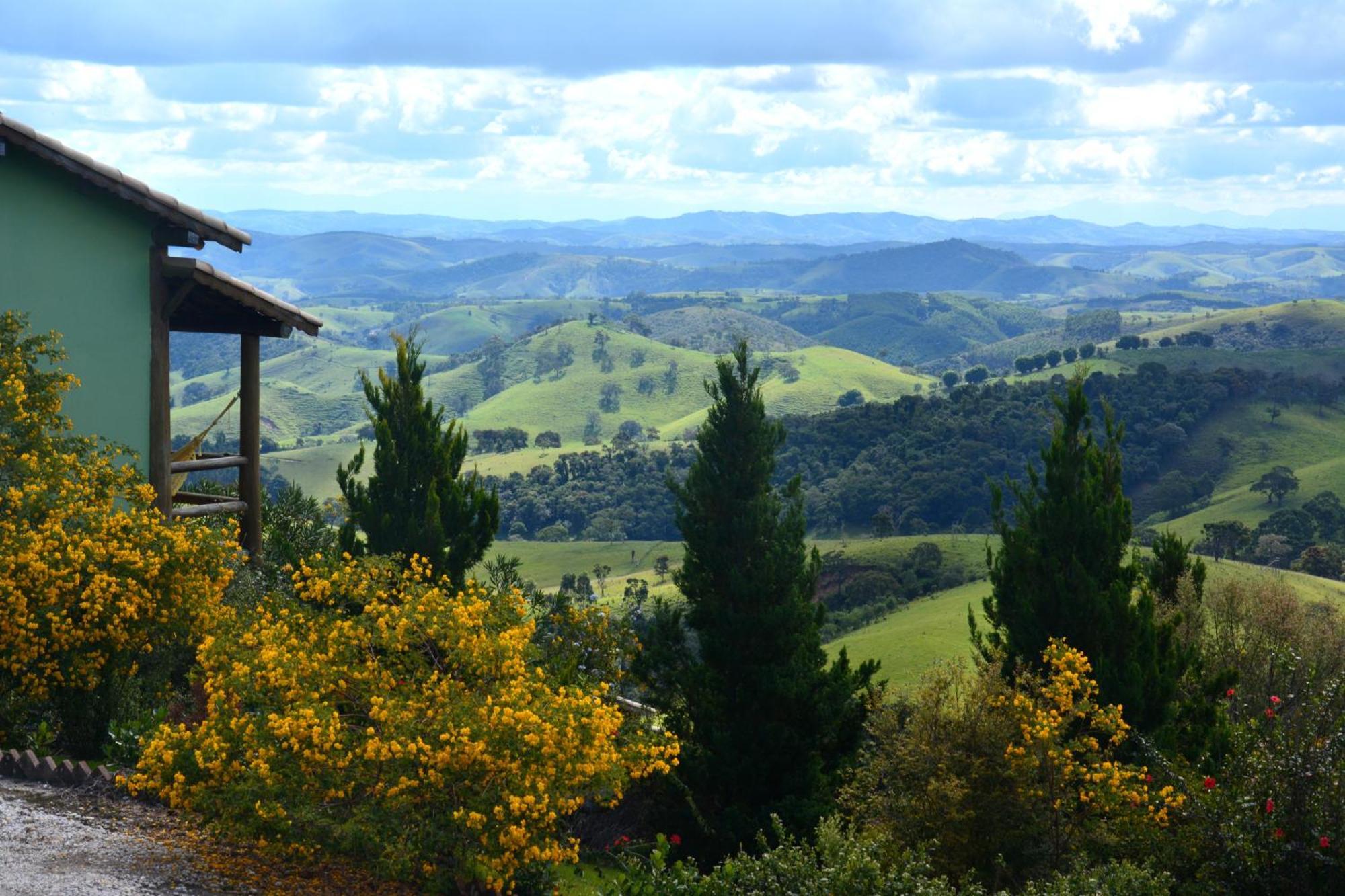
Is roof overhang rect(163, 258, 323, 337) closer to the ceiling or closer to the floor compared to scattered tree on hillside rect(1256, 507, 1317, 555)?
closer to the ceiling

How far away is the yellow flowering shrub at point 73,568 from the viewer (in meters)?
14.5

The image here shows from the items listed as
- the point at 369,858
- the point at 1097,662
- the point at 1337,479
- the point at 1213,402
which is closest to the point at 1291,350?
the point at 1213,402

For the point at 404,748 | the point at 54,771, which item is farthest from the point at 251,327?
the point at 404,748

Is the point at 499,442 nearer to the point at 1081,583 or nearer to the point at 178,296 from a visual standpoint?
the point at 1081,583

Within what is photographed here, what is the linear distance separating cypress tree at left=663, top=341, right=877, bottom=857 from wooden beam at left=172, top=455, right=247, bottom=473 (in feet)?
22.5

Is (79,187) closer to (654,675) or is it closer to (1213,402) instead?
(654,675)

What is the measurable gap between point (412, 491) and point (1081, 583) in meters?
12.5

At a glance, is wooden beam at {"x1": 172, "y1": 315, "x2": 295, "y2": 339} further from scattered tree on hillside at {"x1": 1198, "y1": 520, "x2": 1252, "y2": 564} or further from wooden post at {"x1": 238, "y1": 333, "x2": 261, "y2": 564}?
scattered tree on hillside at {"x1": 1198, "y1": 520, "x2": 1252, "y2": 564}

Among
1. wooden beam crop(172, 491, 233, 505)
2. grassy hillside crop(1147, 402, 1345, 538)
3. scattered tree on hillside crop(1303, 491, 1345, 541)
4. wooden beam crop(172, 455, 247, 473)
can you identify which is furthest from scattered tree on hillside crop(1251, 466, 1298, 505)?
wooden beam crop(172, 455, 247, 473)

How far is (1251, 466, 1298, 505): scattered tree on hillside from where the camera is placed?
126 meters

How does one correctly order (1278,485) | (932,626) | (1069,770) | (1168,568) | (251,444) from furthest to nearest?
(1278,485) < (932,626) < (1168,568) < (251,444) < (1069,770)

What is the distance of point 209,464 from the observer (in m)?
20.7

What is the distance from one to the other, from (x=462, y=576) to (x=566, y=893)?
484 inches

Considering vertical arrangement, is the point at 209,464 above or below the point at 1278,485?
above
